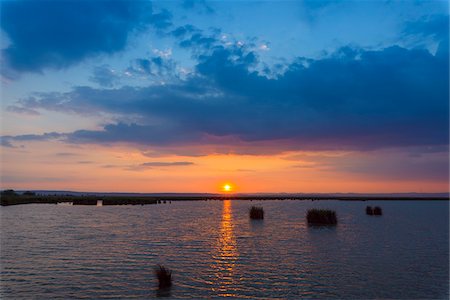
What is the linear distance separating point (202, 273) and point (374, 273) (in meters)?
10.7

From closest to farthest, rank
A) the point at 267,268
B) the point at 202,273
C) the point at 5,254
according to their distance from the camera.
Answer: the point at 202,273, the point at 267,268, the point at 5,254

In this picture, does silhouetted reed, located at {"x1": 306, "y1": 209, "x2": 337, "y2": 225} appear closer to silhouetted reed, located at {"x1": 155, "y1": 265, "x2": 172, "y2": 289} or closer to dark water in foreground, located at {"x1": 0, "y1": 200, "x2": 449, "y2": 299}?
dark water in foreground, located at {"x1": 0, "y1": 200, "x2": 449, "y2": 299}

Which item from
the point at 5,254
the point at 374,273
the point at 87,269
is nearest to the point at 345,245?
the point at 374,273

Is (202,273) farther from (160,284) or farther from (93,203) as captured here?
(93,203)

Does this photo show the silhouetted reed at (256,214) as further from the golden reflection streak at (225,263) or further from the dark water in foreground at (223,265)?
the golden reflection streak at (225,263)

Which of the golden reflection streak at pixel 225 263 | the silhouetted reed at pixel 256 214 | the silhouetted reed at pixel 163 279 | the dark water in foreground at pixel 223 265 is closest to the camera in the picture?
the dark water in foreground at pixel 223 265

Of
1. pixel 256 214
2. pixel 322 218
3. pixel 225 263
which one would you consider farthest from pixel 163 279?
pixel 256 214

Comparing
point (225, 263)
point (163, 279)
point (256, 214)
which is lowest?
point (256, 214)

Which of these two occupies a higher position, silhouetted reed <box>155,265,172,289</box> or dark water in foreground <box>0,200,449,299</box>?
silhouetted reed <box>155,265,172,289</box>

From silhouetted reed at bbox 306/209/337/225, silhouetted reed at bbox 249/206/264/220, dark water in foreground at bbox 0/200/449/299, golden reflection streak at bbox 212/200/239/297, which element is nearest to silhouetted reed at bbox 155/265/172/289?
dark water in foreground at bbox 0/200/449/299

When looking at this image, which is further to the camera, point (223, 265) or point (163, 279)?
point (223, 265)

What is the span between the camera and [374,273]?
73.0 feet

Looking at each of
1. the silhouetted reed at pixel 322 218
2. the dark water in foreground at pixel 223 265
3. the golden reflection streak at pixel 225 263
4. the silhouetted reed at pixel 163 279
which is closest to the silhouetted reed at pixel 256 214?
the silhouetted reed at pixel 322 218

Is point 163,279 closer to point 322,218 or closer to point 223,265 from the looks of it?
point 223,265
